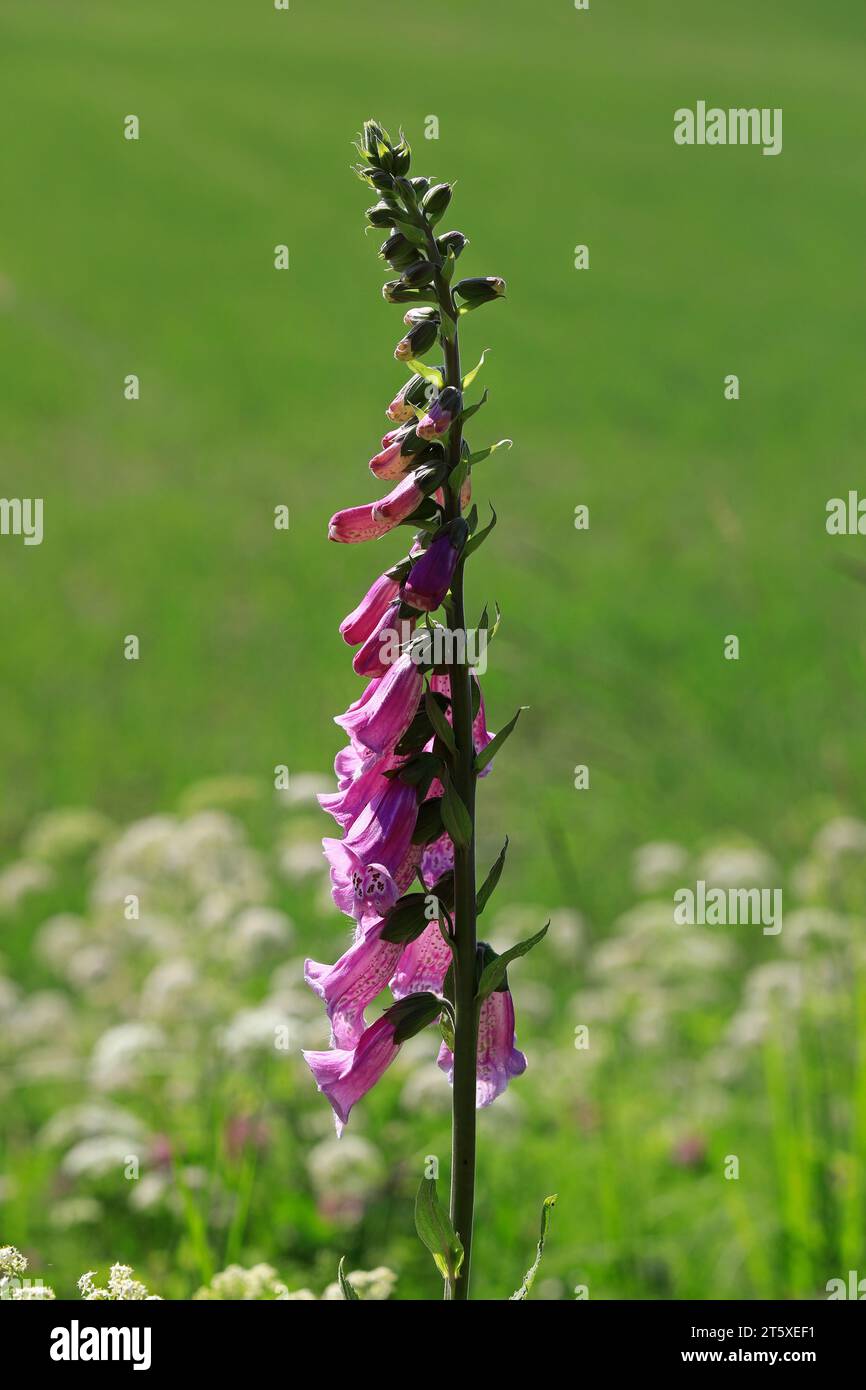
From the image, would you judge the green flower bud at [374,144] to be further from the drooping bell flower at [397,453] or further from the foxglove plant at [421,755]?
the drooping bell flower at [397,453]

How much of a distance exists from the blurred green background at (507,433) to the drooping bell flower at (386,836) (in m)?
1.21

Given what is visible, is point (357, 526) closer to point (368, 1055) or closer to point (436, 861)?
point (436, 861)

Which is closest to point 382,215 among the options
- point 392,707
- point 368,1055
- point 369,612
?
point 369,612

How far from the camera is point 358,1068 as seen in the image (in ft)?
6.57

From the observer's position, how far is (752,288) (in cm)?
2064

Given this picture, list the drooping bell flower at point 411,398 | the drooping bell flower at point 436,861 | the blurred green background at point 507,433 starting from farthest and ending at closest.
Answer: the blurred green background at point 507,433, the drooping bell flower at point 436,861, the drooping bell flower at point 411,398

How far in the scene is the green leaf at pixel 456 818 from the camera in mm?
1717

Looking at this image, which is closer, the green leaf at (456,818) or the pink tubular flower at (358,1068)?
the green leaf at (456,818)

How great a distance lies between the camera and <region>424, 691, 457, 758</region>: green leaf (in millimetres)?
1724

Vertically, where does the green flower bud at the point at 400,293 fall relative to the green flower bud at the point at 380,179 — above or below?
below

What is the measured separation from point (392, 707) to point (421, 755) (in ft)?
0.24

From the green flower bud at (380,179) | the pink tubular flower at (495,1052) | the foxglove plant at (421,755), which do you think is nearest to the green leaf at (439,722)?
the foxglove plant at (421,755)

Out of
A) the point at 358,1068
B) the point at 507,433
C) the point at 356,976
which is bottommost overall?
the point at 358,1068
